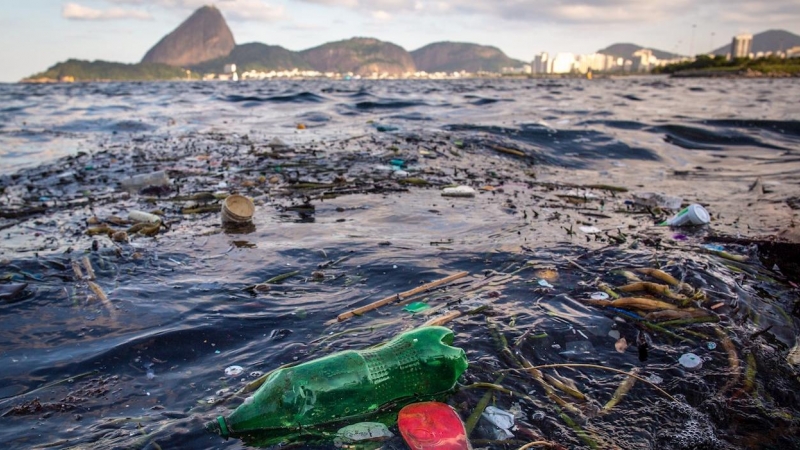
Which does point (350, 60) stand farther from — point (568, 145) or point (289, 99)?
point (568, 145)

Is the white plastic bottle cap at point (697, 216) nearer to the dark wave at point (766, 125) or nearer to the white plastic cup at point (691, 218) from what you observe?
the white plastic cup at point (691, 218)

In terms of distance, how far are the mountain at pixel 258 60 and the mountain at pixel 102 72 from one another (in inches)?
1252

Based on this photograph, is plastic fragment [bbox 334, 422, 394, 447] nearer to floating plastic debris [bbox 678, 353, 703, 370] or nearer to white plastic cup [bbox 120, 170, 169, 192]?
floating plastic debris [bbox 678, 353, 703, 370]

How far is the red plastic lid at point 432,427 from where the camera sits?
1464 mm

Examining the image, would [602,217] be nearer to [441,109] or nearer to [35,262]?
[35,262]

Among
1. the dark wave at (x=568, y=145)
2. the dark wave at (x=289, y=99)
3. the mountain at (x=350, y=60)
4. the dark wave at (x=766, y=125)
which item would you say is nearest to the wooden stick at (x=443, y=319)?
the dark wave at (x=568, y=145)

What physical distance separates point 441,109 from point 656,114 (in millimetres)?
5935

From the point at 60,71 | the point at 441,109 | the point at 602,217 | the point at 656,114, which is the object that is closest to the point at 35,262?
the point at 602,217

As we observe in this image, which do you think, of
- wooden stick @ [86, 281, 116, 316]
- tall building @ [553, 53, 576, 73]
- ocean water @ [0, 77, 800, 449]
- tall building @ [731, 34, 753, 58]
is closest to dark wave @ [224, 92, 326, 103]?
ocean water @ [0, 77, 800, 449]

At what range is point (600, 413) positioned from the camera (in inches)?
64.8

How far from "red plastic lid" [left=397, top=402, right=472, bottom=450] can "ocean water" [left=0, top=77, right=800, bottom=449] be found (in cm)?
7

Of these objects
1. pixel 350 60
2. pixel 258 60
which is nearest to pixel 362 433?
pixel 258 60

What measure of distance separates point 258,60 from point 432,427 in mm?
181709

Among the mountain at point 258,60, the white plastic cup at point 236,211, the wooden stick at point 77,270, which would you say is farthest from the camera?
the mountain at point 258,60
